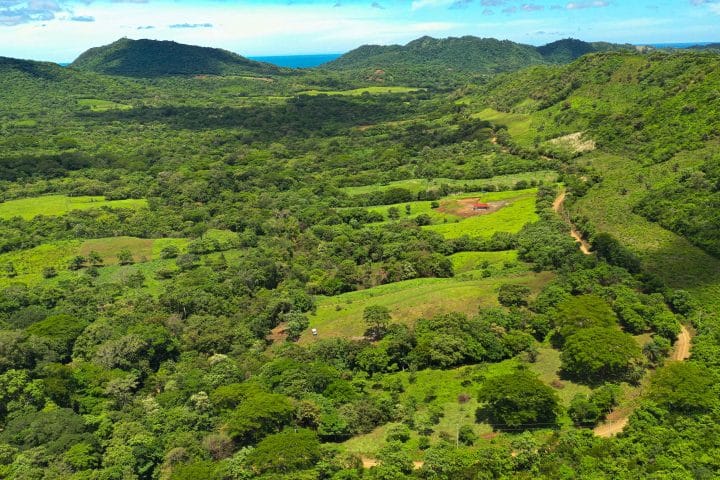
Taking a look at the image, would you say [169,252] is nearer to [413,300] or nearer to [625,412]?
[413,300]

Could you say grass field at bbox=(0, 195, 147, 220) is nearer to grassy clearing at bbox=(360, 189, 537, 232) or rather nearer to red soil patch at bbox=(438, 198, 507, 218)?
grassy clearing at bbox=(360, 189, 537, 232)

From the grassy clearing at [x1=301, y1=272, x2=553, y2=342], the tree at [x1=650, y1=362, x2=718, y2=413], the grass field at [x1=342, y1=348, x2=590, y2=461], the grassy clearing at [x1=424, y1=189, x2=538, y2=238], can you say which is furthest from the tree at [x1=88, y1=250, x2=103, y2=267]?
the tree at [x1=650, y1=362, x2=718, y2=413]

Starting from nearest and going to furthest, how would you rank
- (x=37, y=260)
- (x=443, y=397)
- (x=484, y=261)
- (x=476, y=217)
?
(x=443, y=397)
(x=484, y=261)
(x=37, y=260)
(x=476, y=217)

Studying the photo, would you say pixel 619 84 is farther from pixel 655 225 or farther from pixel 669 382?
pixel 669 382

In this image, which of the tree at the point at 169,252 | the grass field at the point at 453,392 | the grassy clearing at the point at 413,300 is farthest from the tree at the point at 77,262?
the grass field at the point at 453,392

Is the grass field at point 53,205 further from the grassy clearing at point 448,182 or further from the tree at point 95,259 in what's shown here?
the grassy clearing at point 448,182

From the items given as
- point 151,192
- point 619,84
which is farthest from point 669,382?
point 619,84

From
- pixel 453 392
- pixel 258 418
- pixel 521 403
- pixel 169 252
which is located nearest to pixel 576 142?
pixel 169 252
